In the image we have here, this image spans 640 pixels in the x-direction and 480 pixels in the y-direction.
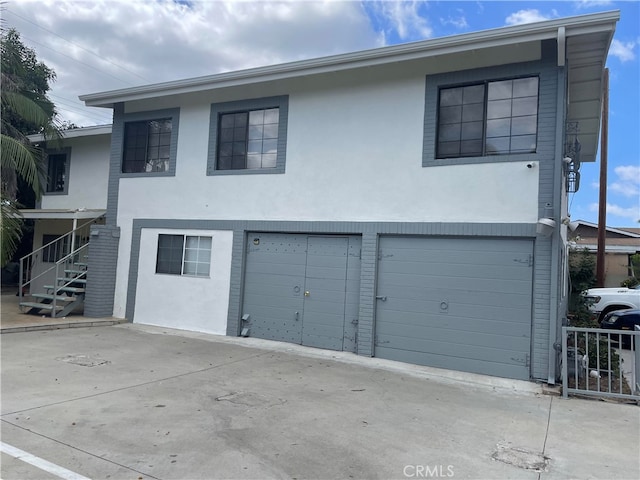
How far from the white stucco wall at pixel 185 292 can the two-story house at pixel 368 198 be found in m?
0.04

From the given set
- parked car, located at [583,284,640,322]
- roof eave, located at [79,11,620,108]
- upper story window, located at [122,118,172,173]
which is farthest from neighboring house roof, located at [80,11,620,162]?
parked car, located at [583,284,640,322]

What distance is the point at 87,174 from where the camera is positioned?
14844 millimetres

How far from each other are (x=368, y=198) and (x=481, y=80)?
2.90 m

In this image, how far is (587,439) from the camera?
500 cm

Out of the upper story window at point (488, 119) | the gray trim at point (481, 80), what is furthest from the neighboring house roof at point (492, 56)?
the upper story window at point (488, 119)

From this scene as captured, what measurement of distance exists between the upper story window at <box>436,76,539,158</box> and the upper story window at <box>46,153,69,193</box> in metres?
12.7

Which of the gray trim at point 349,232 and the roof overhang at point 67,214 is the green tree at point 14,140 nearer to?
the roof overhang at point 67,214

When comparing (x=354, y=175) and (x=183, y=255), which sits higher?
(x=354, y=175)

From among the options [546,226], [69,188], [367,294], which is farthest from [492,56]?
[69,188]

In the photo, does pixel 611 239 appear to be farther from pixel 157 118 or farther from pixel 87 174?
pixel 87 174

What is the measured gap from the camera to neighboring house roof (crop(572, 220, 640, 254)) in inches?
1032

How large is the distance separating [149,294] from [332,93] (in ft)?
21.6

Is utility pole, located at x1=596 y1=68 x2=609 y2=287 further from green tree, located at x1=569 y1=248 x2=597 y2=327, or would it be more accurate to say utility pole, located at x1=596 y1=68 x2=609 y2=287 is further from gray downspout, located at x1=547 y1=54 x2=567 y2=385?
gray downspout, located at x1=547 y1=54 x2=567 y2=385

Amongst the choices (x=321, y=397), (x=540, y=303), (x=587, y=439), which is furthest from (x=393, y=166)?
(x=587, y=439)
